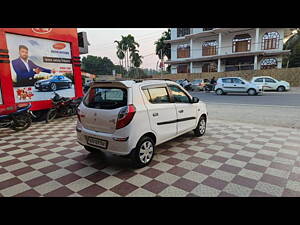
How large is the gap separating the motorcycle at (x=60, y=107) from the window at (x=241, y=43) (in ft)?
90.5

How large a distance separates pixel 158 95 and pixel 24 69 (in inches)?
229

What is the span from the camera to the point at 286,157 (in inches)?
151

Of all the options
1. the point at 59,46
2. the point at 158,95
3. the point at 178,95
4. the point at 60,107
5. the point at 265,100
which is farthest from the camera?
the point at 265,100

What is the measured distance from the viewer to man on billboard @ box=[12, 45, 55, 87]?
6637 millimetres

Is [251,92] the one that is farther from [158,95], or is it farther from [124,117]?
[124,117]

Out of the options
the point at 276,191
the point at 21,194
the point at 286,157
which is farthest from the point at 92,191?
the point at 286,157

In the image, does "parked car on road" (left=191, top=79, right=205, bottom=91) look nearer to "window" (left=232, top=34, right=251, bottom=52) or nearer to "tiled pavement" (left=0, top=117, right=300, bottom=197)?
"window" (left=232, top=34, right=251, bottom=52)

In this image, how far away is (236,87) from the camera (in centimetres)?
1634

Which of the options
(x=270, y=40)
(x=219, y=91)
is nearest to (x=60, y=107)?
(x=219, y=91)

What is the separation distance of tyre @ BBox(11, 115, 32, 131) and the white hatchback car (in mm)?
3660

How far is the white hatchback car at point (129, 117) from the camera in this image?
3.16 m

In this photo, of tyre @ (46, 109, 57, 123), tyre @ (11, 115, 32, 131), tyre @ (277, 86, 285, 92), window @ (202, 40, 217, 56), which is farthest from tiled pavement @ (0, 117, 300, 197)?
window @ (202, 40, 217, 56)

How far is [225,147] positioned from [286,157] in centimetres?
119
